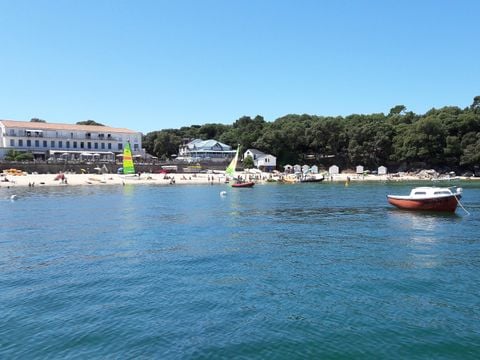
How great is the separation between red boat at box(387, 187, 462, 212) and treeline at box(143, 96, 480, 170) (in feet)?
257

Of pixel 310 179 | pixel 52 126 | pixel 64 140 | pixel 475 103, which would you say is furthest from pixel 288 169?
pixel 475 103

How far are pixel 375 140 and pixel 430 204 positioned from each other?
84.3 m

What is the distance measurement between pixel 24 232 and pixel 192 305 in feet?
69.0

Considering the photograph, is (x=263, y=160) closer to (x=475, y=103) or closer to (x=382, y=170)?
(x=382, y=170)

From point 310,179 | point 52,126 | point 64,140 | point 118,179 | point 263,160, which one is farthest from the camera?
point 263,160

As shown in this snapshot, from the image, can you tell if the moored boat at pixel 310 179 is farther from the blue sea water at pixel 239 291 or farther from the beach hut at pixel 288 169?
the blue sea water at pixel 239 291

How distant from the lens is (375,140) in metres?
126

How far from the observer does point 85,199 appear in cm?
5794

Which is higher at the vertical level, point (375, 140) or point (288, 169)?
point (375, 140)

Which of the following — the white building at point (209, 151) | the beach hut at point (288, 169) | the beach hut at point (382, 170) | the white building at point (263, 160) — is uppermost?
the white building at point (209, 151)

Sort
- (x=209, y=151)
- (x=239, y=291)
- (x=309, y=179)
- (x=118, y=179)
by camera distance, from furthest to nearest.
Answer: (x=209, y=151) → (x=309, y=179) → (x=118, y=179) → (x=239, y=291)

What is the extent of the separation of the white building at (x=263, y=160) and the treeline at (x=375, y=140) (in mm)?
3681

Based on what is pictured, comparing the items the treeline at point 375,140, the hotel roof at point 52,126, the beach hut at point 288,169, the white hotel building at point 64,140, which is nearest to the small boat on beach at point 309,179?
the beach hut at point 288,169

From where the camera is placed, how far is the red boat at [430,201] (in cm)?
4359
